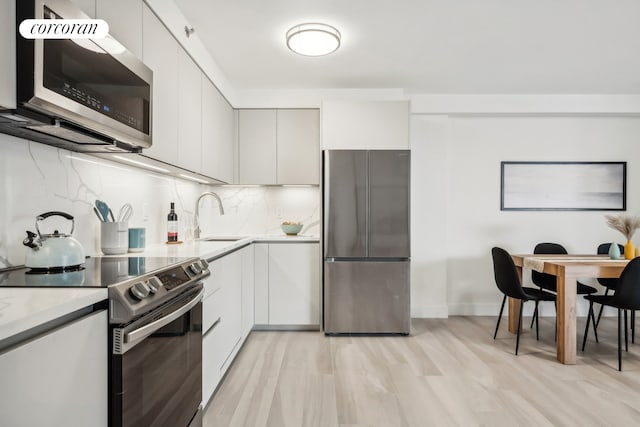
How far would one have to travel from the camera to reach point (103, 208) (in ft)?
6.78

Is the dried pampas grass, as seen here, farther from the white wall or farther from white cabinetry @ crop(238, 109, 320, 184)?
white cabinetry @ crop(238, 109, 320, 184)

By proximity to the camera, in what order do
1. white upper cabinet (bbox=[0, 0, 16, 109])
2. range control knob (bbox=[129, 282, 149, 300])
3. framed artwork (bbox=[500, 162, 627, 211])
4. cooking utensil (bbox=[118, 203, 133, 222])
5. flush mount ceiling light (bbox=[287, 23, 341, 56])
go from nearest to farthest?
white upper cabinet (bbox=[0, 0, 16, 109]) < range control knob (bbox=[129, 282, 149, 300]) < cooking utensil (bbox=[118, 203, 133, 222]) < flush mount ceiling light (bbox=[287, 23, 341, 56]) < framed artwork (bbox=[500, 162, 627, 211])

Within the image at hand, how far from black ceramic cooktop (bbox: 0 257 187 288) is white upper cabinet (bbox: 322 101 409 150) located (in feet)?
7.53

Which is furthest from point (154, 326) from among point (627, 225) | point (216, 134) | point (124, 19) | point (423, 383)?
point (627, 225)

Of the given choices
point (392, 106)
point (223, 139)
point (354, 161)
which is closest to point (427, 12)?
point (392, 106)

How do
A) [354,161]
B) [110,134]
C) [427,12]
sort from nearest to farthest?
[110,134] → [427,12] → [354,161]

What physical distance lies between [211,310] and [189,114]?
4.43ft

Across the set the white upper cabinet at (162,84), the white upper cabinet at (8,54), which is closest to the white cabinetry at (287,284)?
the white upper cabinet at (162,84)

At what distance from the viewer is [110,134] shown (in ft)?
4.98

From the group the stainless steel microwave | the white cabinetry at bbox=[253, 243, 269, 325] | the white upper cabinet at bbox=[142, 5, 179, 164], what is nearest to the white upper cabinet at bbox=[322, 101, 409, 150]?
the white cabinetry at bbox=[253, 243, 269, 325]

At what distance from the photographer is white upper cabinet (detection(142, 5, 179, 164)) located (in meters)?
1.97

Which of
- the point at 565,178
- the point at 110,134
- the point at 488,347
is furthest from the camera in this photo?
the point at 565,178

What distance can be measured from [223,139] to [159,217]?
3.41ft

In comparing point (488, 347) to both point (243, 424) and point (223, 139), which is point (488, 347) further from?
point (223, 139)
